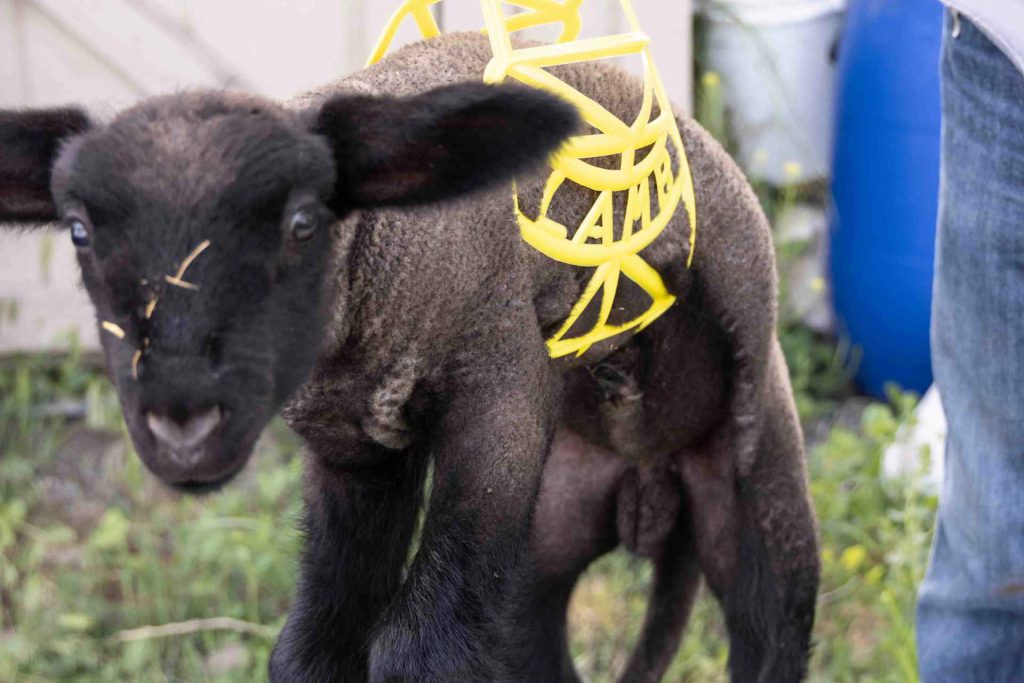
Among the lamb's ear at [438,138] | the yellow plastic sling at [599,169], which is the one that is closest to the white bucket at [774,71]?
the yellow plastic sling at [599,169]

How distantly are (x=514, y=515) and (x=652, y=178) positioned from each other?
0.81m

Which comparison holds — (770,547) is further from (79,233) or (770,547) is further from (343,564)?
(79,233)

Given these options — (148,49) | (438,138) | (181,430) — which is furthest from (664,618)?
(148,49)

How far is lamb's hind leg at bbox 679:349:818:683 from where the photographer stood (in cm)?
331

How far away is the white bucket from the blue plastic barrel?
26cm

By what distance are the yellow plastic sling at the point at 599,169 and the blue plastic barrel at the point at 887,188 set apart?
3.01m

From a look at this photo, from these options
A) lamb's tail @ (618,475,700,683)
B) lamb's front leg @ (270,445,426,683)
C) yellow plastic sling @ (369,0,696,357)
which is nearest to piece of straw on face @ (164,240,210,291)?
yellow plastic sling @ (369,0,696,357)

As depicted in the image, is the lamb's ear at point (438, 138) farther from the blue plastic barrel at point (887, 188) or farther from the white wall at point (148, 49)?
the blue plastic barrel at point (887, 188)

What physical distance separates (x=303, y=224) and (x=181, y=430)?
406mm

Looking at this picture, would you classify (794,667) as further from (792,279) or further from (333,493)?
(792,279)

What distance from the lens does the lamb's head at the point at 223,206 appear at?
1906 mm

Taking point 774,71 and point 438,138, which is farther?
point 774,71

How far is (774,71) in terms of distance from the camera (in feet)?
19.6

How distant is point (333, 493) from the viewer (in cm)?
273
